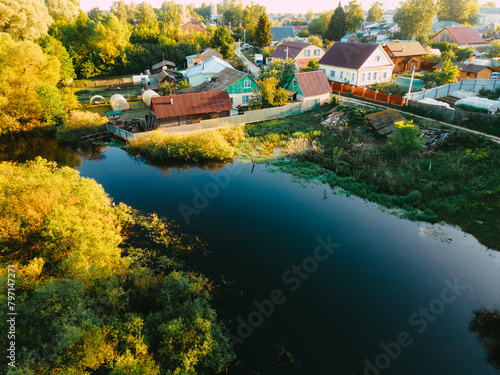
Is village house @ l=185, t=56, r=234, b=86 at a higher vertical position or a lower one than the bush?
higher

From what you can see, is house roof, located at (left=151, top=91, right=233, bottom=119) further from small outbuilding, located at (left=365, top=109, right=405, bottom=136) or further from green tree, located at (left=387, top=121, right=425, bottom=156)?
green tree, located at (left=387, top=121, right=425, bottom=156)

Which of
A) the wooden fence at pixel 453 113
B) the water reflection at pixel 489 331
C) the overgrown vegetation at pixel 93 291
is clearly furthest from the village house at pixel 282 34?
the water reflection at pixel 489 331

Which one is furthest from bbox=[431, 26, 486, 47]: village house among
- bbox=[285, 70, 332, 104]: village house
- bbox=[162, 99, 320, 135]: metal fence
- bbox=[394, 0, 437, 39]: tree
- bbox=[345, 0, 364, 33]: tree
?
bbox=[162, 99, 320, 135]: metal fence

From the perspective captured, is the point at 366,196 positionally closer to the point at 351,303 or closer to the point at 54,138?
the point at 351,303

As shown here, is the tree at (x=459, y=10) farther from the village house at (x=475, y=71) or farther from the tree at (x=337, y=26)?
the village house at (x=475, y=71)

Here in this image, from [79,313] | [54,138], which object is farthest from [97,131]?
[79,313]

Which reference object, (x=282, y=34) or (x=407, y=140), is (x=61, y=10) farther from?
(x=407, y=140)

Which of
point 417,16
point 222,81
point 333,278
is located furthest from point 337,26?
point 333,278
